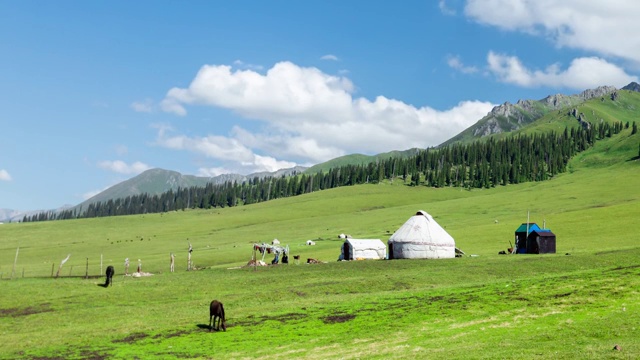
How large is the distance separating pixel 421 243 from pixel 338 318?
3262cm

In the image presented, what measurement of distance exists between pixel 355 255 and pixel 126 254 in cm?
4514

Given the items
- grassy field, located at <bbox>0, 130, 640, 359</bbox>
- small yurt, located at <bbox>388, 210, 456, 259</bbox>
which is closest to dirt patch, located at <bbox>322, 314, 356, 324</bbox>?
grassy field, located at <bbox>0, 130, 640, 359</bbox>

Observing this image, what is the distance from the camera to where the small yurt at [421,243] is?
207 feet

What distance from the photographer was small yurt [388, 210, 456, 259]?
207ft

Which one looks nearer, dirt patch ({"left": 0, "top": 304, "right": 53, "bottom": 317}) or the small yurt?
dirt patch ({"left": 0, "top": 304, "right": 53, "bottom": 317})

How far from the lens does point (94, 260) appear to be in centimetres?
8544

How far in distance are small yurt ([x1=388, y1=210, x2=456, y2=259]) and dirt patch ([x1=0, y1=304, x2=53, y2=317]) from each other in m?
37.5

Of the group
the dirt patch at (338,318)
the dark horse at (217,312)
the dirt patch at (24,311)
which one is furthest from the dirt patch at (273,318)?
the dirt patch at (24,311)

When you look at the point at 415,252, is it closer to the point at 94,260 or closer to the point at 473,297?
the point at 473,297

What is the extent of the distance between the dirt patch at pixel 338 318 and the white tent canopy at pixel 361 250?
1332 inches

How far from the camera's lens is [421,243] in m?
62.9

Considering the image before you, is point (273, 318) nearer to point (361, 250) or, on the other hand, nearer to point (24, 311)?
point (24, 311)

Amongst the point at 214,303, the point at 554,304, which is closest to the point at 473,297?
the point at 554,304

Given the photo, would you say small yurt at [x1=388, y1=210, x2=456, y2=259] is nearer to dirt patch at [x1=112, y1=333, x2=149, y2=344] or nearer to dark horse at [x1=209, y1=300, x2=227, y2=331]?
dark horse at [x1=209, y1=300, x2=227, y2=331]
